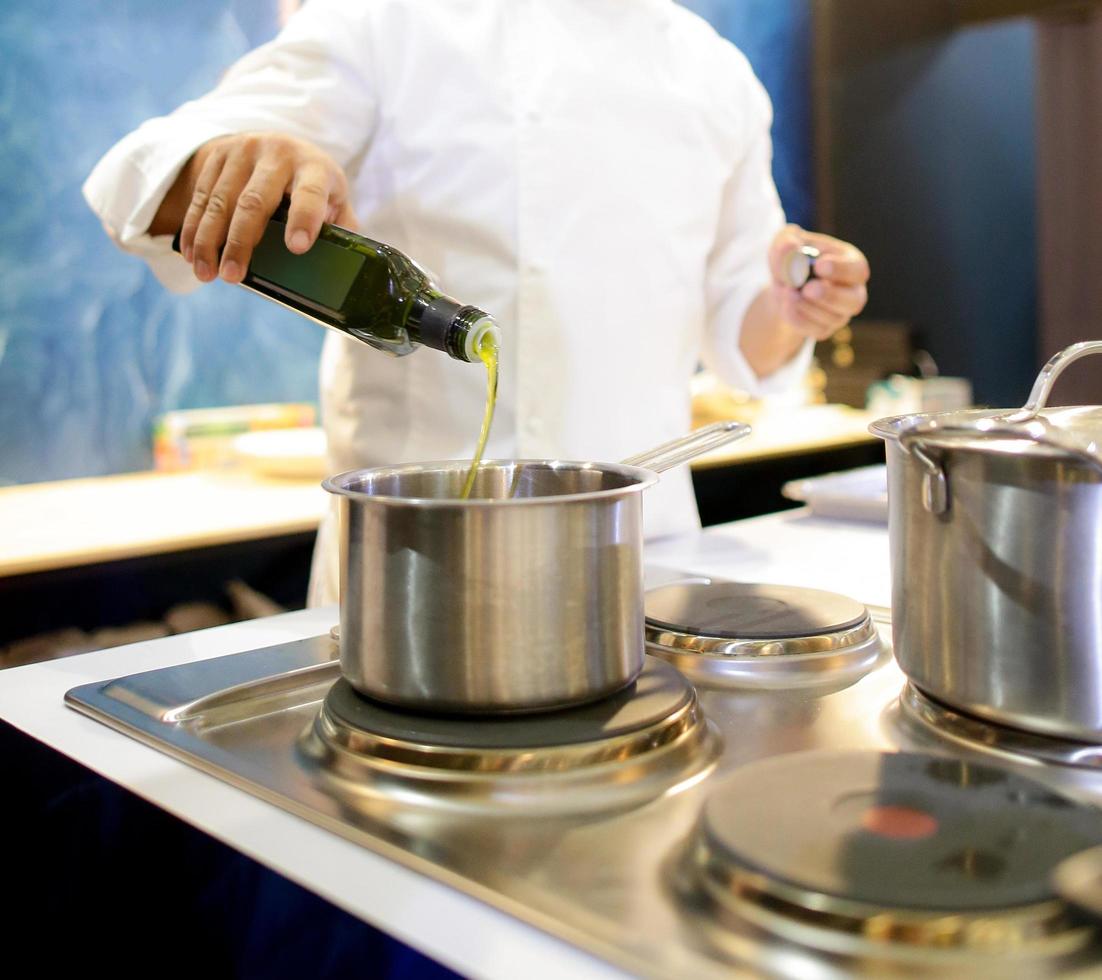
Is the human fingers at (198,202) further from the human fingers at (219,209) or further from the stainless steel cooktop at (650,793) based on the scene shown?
the stainless steel cooktop at (650,793)

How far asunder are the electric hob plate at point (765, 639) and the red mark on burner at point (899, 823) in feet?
0.80

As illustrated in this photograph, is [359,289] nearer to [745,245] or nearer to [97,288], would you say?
[745,245]

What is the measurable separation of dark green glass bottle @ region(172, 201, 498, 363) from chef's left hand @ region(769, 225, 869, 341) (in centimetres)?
55

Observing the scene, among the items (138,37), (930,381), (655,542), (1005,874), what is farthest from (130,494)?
(930,381)

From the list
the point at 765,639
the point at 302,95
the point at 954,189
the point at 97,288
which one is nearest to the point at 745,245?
the point at 302,95

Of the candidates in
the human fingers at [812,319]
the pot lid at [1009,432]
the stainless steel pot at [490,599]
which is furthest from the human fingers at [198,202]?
the human fingers at [812,319]

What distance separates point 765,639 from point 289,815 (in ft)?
1.17

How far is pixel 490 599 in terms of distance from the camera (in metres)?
0.59

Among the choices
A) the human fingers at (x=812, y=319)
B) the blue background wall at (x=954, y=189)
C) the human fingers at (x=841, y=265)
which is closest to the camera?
the human fingers at (x=841, y=265)

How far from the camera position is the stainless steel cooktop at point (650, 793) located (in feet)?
1.34

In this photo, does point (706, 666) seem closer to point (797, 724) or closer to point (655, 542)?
point (797, 724)

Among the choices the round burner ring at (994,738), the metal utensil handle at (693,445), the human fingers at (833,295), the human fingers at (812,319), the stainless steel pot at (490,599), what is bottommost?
the round burner ring at (994,738)

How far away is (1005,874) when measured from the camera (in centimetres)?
43

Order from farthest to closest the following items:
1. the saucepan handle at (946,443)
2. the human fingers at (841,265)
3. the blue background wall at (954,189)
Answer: the blue background wall at (954,189) → the human fingers at (841,265) → the saucepan handle at (946,443)
